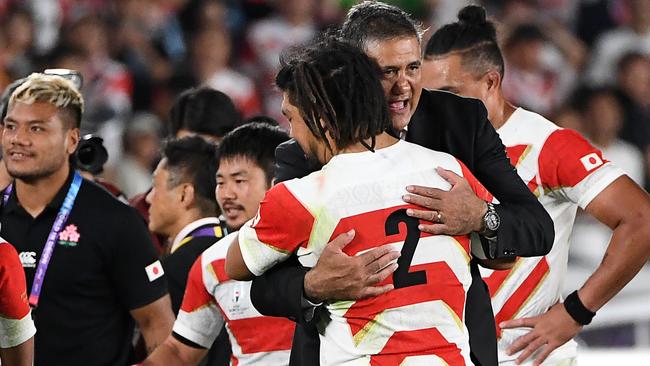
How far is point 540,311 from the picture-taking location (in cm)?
460

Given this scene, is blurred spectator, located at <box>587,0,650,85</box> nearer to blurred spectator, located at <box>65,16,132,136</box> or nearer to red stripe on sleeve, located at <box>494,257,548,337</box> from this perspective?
blurred spectator, located at <box>65,16,132,136</box>

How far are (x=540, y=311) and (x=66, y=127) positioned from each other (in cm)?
201

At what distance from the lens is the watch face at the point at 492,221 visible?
138 inches

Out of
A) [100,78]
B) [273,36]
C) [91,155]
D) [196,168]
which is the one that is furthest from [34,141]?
[273,36]

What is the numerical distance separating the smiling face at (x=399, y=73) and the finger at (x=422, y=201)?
340mm

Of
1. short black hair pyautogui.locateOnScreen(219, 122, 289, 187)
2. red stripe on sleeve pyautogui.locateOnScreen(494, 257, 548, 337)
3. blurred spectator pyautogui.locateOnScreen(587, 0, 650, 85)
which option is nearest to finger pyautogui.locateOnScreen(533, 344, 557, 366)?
red stripe on sleeve pyautogui.locateOnScreen(494, 257, 548, 337)

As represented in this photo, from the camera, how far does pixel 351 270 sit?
11.1 feet

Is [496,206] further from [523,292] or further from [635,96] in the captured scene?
[635,96]

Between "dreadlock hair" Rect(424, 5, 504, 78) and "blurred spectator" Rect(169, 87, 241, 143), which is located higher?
"dreadlock hair" Rect(424, 5, 504, 78)

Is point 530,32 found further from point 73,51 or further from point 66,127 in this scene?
point 66,127

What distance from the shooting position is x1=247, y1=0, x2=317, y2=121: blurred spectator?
36.9 ft

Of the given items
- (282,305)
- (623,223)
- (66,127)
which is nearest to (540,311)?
(623,223)

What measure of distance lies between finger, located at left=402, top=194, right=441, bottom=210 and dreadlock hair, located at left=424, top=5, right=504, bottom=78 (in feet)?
5.13

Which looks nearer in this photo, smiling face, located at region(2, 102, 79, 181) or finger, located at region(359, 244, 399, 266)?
finger, located at region(359, 244, 399, 266)
